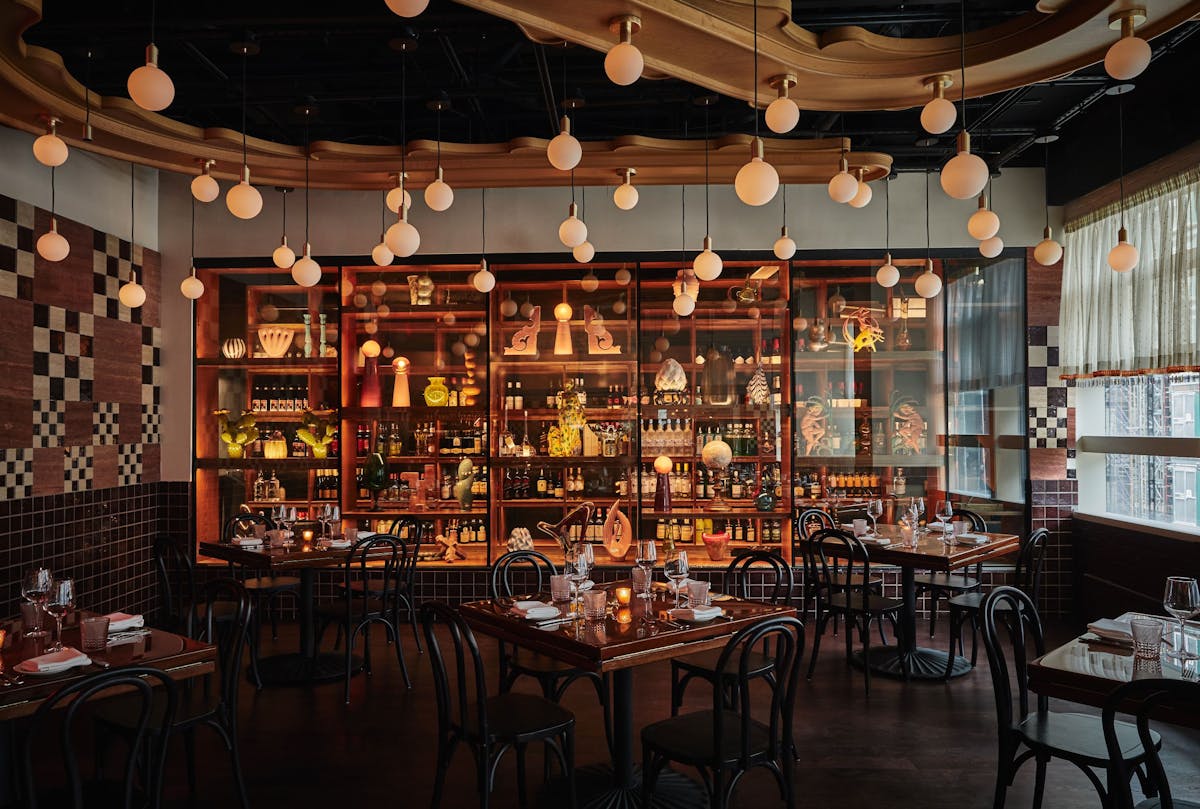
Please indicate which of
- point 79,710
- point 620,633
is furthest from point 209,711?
point 620,633

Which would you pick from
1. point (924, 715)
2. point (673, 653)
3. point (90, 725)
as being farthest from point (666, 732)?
point (90, 725)

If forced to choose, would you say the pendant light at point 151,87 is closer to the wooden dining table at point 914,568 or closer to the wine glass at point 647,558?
the wine glass at point 647,558

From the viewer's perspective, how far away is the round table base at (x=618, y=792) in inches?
147

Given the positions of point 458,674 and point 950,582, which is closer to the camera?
point 458,674

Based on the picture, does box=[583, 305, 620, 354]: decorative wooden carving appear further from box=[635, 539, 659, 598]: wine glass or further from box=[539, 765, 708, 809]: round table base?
box=[539, 765, 708, 809]: round table base

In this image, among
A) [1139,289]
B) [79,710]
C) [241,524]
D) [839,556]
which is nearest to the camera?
[79,710]

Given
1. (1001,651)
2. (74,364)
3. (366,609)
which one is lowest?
(366,609)

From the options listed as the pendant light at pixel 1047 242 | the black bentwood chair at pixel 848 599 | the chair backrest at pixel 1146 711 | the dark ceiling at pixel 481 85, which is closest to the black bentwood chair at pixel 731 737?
the chair backrest at pixel 1146 711

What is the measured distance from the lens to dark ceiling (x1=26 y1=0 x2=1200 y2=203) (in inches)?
187

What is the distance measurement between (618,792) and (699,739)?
66cm

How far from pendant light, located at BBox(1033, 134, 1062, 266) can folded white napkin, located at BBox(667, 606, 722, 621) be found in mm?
3701

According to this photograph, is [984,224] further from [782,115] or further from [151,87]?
[151,87]

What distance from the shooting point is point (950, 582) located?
6.28 m

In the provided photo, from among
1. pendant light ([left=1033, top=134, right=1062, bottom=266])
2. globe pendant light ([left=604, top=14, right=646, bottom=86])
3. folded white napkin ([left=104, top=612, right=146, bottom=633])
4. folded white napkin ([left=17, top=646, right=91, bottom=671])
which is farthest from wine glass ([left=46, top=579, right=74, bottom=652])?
pendant light ([left=1033, top=134, right=1062, bottom=266])
